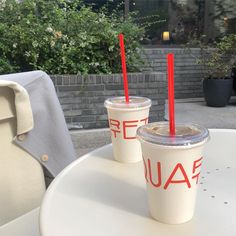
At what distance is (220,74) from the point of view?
4559mm

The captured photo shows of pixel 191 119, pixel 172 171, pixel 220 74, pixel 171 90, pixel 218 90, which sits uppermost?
pixel 171 90

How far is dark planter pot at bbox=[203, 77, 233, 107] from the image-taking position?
4.48 m

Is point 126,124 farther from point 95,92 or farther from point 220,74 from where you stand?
point 220,74

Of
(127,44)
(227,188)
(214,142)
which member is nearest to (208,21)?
(127,44)

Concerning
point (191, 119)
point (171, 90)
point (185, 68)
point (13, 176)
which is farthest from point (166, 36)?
point (171, 90)

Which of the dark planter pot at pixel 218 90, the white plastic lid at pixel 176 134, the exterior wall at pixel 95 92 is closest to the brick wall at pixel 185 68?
the dark planter pot at pixel 218 90

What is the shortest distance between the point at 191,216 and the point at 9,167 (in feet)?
2.38

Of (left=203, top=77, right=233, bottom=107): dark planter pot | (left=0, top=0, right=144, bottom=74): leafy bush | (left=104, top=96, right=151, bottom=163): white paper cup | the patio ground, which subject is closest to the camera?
(left=104, top=96, right=151, bottom=163): white paper cup

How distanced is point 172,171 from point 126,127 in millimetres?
343

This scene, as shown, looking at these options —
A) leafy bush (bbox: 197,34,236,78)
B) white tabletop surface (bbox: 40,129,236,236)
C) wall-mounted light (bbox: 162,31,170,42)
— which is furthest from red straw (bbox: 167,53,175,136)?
wall-mounted light (bbox: 162,31,170,42)

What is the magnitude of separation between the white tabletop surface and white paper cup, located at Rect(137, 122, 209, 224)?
1.2 inches

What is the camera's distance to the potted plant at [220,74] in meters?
4.50

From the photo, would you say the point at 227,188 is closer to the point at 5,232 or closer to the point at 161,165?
the point at 161,165

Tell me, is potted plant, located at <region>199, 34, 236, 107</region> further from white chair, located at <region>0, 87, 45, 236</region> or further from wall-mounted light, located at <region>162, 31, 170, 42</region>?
white chair, located at <region>0, 87, 45, 236</region>
